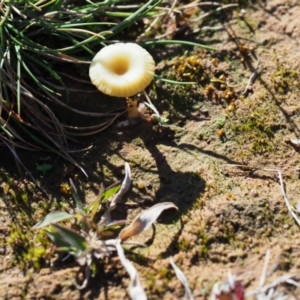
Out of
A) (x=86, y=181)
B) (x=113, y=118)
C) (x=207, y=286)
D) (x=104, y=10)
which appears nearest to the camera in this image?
(x=207, y=286)

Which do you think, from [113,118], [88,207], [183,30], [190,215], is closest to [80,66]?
[113,118]

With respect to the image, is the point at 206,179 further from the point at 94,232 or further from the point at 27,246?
the point at 27,246

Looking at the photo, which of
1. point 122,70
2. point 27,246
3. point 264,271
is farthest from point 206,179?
point 27,246

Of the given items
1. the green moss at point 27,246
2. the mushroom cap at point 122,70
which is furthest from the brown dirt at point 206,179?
the mushroom cap at point 122,70

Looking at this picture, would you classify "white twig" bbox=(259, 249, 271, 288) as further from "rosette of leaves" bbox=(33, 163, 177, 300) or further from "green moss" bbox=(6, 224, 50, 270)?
"green moss" bbox=(6, 224, 50, 270)

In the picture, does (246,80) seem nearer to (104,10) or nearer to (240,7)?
(240,7)

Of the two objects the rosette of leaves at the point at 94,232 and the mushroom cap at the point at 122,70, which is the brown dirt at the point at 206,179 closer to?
the rosette of leaves at the point at 94,232

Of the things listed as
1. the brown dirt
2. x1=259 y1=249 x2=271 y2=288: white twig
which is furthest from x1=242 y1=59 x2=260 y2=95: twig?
x1=259 y1=249 x2=271 y2=288: white twig
